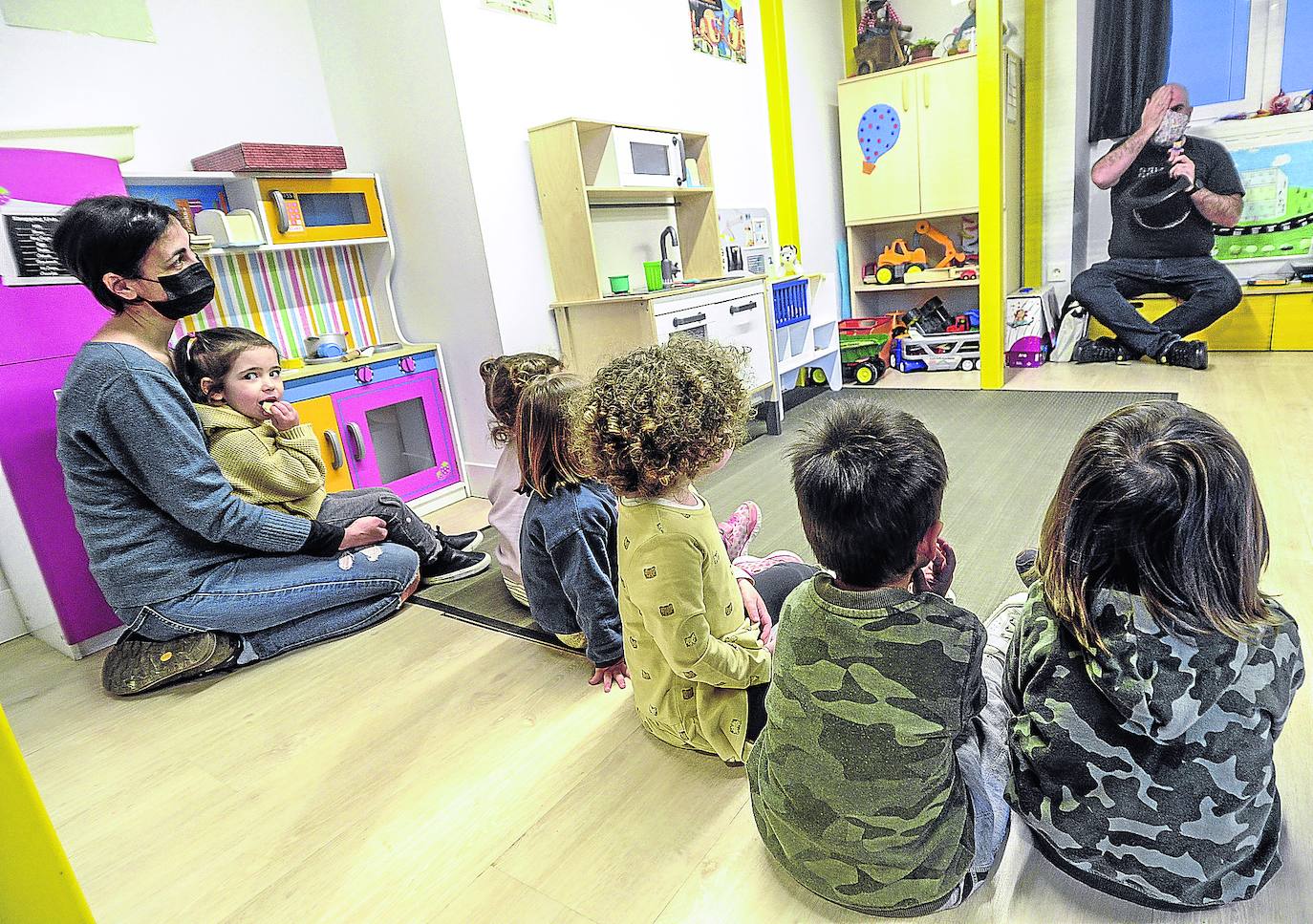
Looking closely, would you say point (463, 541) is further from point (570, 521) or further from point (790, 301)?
point (790, 301)

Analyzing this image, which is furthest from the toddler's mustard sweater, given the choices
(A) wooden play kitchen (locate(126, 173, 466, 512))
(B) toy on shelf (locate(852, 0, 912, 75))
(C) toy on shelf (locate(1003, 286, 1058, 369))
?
(B) toy on shelf (locate(852, 0, 912, 75))

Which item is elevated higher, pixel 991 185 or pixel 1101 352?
pixel 991 185

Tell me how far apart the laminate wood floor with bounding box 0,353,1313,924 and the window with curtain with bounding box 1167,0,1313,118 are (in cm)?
360

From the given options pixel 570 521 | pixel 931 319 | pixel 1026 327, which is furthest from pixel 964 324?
pixel 570 521

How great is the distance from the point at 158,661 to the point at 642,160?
9.04 feet

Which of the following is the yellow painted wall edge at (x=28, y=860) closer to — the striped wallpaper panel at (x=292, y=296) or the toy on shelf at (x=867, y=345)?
the striped wallpaper panel at (x=292, y=296)

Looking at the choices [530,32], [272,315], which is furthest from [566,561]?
[530,32]

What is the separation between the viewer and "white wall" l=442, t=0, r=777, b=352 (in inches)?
121

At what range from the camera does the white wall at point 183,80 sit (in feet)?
8.21

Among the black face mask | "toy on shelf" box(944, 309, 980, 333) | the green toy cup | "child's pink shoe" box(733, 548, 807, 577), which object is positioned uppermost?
the black face mask

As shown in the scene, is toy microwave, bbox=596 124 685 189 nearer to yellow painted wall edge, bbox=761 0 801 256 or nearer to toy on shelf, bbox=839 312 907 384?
yellow painted wall edge, bbox=761 0 801 256

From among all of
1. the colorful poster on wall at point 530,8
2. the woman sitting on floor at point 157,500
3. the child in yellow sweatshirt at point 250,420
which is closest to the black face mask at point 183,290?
the woman sitting on floor at point 157,500

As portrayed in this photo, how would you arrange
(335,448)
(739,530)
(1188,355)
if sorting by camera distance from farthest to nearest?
(1188,355) < (335,448) < (739,530)

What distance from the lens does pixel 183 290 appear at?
80.1 inches
